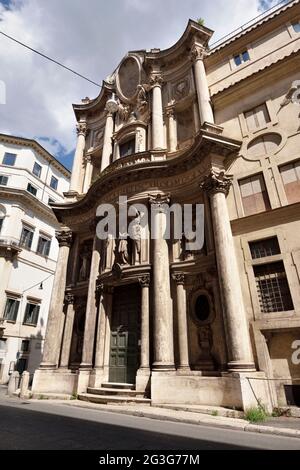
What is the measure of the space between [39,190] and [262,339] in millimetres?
26973

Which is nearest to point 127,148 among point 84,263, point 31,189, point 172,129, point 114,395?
point 172,129

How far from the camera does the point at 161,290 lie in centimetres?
1250

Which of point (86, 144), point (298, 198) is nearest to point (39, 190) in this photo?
point (86, 144)

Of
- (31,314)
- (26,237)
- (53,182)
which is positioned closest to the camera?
(31,314)

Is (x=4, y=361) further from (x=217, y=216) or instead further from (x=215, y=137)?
(x=215, y=137)

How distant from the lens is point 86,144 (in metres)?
23.6

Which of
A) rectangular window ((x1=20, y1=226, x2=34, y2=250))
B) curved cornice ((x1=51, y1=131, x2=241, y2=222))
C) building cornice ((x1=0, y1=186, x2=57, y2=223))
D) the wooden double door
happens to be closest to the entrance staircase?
the wooden double door

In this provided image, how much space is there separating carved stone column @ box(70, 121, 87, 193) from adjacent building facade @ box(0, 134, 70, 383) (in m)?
7.86

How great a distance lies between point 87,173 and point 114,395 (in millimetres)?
16015

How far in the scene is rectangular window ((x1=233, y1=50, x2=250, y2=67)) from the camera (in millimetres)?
16672

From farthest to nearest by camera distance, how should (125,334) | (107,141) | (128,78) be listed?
1. (128,78)
2. (107,141)
3. (125,334)

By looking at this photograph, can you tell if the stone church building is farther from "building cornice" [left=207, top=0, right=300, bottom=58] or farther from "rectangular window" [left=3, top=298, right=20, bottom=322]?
"rectangular window" [left=3, top=298, right=20, bottom=322]

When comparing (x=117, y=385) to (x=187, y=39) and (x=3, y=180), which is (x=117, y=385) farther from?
(x=3, y=180)
